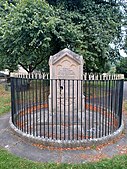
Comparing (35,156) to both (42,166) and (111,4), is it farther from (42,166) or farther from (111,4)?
(111,4)

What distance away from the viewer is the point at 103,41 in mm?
10125

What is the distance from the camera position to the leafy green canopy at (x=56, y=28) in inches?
330

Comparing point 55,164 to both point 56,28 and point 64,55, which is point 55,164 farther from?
point 56,28

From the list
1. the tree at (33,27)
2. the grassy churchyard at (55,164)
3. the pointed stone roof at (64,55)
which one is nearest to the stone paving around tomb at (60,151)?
the grassy churchyard at (55,164)

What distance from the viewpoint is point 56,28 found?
30.0 ft

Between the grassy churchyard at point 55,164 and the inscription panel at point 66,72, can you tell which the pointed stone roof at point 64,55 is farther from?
the grassy churchyard at point 55,164

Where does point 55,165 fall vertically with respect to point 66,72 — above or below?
below

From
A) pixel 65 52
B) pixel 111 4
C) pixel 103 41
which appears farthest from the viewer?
pixel 111 4

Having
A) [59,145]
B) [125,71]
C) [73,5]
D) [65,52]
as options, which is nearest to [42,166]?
[59,145]

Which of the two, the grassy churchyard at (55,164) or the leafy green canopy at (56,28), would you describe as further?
the leafy green canopy at (56,28)

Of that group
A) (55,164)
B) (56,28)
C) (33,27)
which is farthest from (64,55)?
(55,164)

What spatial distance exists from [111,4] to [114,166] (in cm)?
1059

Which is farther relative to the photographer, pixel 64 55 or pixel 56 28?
pixel 56 28

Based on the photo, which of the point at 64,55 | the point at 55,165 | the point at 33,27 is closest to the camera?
the point at 55,165
